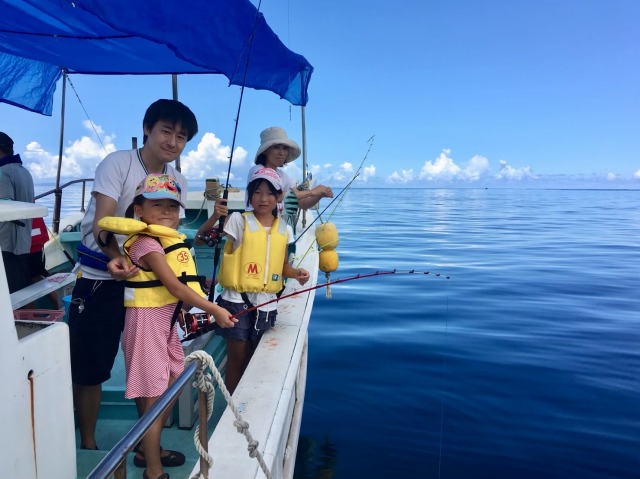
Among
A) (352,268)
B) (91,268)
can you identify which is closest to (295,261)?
(91,268)

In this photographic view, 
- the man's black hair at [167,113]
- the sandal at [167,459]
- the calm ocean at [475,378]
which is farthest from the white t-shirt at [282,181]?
the calm ocean at [475,378]

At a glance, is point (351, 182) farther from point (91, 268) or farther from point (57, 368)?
point (57, 368)

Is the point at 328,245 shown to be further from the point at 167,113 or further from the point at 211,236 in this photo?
the point at 167,113

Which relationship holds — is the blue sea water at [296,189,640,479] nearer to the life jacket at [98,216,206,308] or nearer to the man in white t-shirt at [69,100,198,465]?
the man in white t-shirt at [69,100,198,465]

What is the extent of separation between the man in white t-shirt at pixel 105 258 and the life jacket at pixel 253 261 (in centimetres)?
72

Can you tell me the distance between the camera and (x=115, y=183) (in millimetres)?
2084

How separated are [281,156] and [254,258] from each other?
0.89 m

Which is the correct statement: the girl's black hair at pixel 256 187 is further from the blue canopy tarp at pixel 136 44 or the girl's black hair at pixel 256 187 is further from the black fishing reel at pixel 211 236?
→ the blue canopy tarp at pixel 136 44

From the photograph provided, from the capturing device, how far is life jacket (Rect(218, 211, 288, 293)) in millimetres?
2746

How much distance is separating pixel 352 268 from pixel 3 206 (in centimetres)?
1004

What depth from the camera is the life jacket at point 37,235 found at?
3976 mm

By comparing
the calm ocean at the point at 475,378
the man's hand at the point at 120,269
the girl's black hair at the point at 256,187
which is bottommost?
the calm ocean at the point at 475,378

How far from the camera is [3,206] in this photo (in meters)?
1.30

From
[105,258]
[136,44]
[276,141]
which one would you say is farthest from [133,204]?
[136,44]
